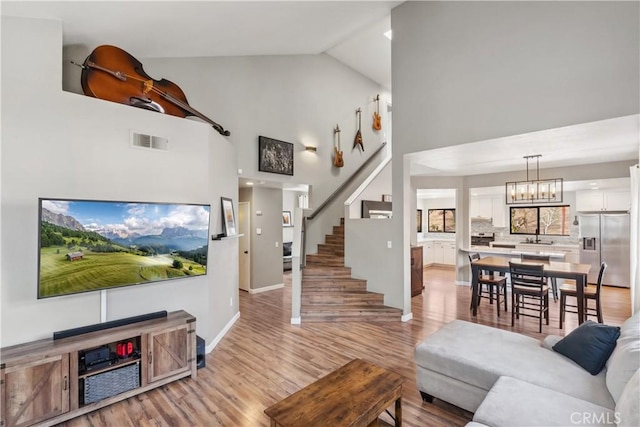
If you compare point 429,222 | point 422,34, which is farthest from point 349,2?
point 429,222

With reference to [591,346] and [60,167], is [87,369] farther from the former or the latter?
[591,346]

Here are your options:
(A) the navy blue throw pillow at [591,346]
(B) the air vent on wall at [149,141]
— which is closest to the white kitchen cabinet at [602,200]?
(A) the navy blue throw pillow at [591,346]

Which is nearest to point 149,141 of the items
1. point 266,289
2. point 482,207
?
point 266,289

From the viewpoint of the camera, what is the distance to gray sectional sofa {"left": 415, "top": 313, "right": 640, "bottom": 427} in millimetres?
1611

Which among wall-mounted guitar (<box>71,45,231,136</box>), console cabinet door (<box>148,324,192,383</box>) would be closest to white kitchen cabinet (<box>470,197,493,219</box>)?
wall-mounted guitar (<box>71,45,231,136</box>)

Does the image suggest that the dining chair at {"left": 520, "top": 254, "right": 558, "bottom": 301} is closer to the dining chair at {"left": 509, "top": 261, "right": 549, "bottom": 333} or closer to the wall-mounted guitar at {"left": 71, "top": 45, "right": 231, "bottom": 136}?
the dining chair at {"left": 509, "top": 261, "right": 549, "bottom": 333}

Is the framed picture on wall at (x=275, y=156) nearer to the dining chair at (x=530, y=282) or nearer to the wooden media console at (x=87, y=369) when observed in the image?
the wooden media console at (x=87, y=369)

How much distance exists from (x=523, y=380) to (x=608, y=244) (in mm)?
7114

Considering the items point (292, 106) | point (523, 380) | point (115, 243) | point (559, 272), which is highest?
point (292, 106)

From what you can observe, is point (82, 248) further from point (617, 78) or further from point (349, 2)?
point (617, 78)

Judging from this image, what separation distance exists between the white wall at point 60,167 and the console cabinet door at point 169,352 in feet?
1.53

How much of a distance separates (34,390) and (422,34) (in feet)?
19.1

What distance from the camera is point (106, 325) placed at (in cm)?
274

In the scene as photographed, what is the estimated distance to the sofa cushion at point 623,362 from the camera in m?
1.72
